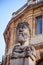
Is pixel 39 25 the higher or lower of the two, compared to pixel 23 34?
higher

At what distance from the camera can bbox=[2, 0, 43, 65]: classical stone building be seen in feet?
81.1

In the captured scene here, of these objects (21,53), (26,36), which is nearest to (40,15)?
(26,36)

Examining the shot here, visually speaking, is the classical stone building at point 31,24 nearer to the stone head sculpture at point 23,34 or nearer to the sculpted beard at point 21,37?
the stone head sculpture at point 23,34

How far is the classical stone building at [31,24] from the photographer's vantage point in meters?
24.7

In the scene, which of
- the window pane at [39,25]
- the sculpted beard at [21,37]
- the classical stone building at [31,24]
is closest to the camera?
the sculpted beard at [21,37]

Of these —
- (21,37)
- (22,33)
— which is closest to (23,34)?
(22,33)

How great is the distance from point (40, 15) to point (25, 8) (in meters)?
1.50

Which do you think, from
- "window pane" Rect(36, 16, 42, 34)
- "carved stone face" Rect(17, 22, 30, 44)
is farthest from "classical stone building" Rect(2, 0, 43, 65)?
"carved stone face" Rect(17, 22, 30, 44)

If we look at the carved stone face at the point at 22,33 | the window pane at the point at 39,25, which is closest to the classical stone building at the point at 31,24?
the window pane at the point at 39,25

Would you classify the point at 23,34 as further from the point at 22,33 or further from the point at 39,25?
the point at 39,25

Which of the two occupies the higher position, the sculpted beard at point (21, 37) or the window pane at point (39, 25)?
the window pane at point (39, 25)

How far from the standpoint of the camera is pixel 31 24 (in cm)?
2628

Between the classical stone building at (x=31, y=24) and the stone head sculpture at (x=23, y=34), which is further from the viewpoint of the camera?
the classical stone building at (x=31, y=24)

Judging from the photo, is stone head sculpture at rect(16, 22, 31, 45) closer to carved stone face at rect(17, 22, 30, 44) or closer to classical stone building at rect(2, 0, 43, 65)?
carved stone face at rect(17, 22, 30, 44)
